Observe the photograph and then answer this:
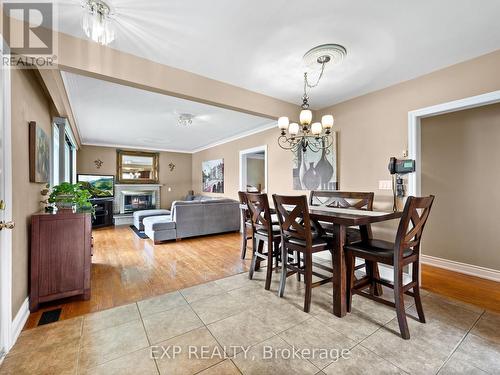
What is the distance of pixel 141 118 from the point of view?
4496mm

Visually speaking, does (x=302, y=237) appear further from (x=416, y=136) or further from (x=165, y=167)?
(x=165, y=167)

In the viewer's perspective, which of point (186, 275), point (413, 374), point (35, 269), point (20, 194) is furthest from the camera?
point (186, 275)

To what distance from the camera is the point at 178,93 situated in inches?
102

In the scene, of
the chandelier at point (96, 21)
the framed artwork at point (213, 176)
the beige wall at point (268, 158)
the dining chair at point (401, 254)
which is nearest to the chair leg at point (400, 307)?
the dining chair at point (401, 254)

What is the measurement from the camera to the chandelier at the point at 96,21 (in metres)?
1.63

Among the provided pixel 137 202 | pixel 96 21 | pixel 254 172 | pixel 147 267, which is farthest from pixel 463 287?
pixel 137 202

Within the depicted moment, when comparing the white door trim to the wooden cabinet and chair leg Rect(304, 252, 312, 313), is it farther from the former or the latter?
the wooden cabinet

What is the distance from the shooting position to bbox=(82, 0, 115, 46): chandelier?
5.36ft

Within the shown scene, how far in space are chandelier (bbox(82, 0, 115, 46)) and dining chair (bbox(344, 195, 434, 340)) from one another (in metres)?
2.53

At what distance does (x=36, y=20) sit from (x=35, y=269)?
2.15 metres

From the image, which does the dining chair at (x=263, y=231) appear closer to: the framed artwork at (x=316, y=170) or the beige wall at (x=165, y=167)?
the framed artwork at (x=316, y=170)

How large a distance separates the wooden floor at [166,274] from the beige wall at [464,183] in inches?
15.1

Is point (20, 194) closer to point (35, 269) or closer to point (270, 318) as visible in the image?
point (35, 269)

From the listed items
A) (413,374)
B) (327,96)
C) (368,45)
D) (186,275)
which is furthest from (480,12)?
(186,275)
